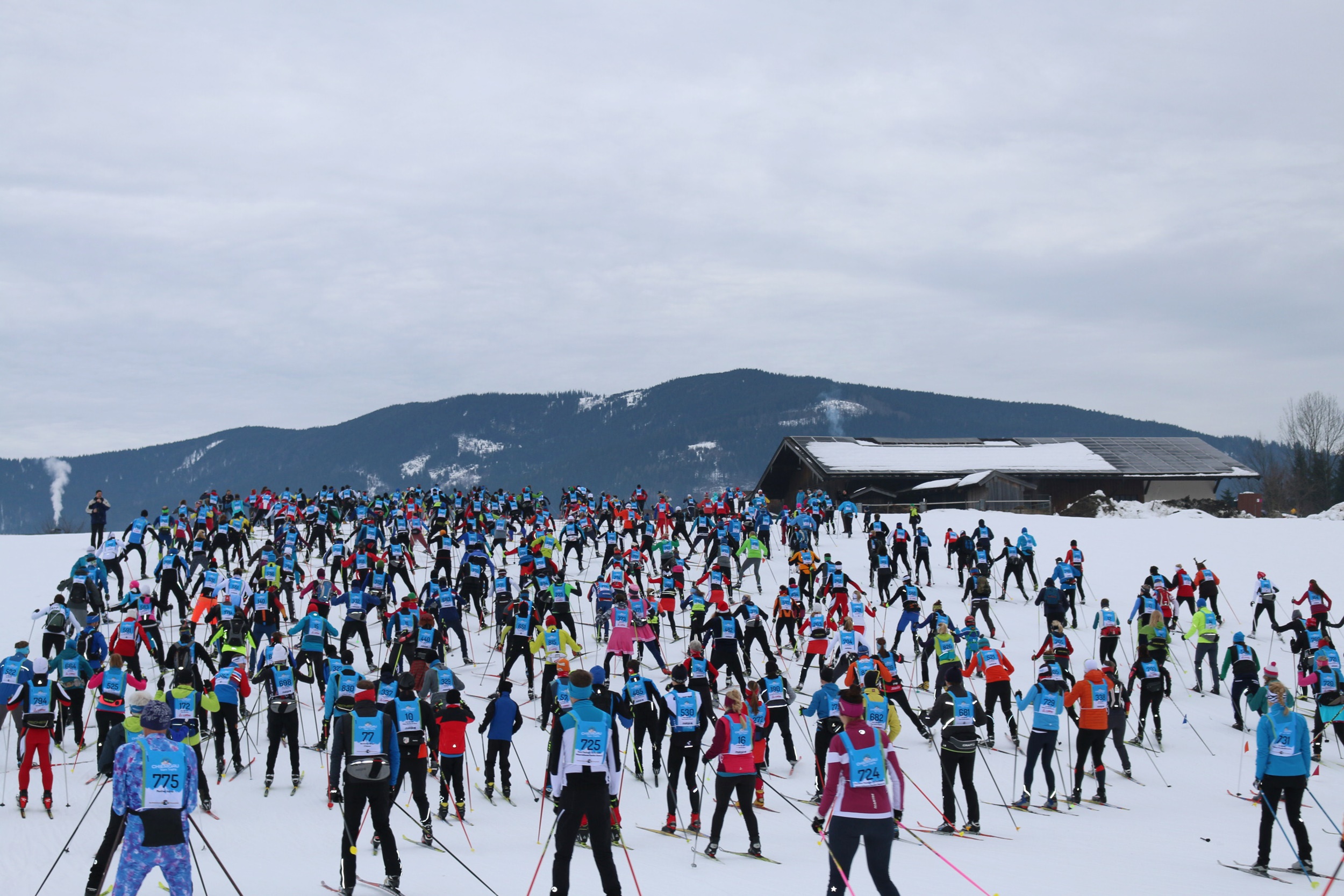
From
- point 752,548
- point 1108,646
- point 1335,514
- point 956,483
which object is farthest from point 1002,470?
point 1108,646

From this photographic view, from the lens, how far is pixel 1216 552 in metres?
29.6

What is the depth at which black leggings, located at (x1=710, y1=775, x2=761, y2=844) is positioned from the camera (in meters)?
9.62

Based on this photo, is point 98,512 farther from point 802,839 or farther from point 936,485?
point 936,485

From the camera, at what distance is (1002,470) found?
163 feet

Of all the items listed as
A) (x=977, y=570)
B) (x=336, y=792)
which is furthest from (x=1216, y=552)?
(x=336, y=792)

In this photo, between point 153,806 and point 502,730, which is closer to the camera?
→ point 153,806

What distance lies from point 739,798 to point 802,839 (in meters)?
1.52

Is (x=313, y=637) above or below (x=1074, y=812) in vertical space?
above

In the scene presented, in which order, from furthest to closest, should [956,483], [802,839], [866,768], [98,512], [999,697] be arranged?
1. [956,483]
2. [98,512]
3. [999,697]
4. [802,839]
5. [866,768]

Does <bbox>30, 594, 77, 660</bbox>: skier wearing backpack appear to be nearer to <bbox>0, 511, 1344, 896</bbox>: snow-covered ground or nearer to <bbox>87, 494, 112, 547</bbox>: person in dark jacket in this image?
<bbox>0, 511, 1344, 896</bbox>: snow-covered ground

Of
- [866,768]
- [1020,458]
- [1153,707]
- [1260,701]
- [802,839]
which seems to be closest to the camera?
[866,768]

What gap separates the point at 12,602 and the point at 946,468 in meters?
41.4

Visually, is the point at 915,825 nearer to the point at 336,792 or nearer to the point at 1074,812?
the point at 1074,812

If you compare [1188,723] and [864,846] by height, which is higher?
[864,846]
